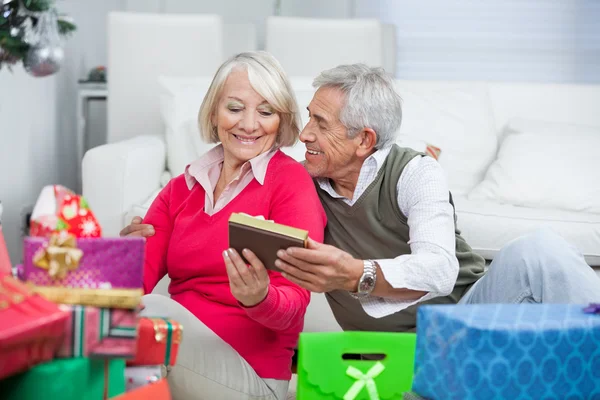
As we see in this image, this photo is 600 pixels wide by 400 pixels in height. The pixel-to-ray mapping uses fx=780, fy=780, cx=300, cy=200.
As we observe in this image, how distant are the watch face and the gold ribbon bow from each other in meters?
0.58

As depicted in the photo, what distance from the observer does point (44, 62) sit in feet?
7.02

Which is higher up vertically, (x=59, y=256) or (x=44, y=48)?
(x=44, y=48)

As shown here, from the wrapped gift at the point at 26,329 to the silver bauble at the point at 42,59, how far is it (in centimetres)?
126

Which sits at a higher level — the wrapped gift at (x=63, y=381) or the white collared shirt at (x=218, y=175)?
the white collared shirt at (x=218, y=175)

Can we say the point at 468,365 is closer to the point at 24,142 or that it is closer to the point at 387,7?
the point at 24,142

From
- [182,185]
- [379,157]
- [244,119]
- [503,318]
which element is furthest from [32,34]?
[503,318]

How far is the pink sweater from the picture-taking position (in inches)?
62.5

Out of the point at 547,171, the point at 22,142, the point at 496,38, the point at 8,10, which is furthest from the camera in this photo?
the point at 496,38

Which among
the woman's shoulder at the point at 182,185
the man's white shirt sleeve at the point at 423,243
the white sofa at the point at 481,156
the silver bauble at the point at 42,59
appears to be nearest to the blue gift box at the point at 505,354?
the man's white shirt sleeve at the point at 423,243

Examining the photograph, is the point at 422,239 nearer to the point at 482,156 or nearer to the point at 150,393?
the point at 150,393

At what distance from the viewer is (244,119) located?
5.41ft

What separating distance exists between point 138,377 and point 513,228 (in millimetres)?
1617

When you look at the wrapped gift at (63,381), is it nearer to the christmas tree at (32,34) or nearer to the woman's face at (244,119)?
the woman's face at (244,119)

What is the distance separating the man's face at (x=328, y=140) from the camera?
1.69m
